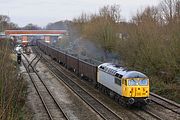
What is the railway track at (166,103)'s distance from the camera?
2309 centimetres

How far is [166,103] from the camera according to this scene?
990 inches

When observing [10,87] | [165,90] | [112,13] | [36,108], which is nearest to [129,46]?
[165,90]

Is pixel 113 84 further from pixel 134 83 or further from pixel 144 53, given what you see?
pixel 144 53

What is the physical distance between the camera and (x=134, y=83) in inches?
917

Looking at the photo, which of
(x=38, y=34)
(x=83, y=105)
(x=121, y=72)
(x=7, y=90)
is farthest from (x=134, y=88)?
(x=38, y=34)

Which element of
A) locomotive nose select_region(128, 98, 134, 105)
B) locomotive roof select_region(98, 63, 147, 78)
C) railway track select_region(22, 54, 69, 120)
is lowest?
railway track select_region(22, 54, 69, 120)

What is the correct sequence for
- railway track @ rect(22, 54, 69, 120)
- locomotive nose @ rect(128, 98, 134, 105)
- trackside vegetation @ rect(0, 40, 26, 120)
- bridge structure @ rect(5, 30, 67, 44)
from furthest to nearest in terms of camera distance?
bridge structure @ rect(5, 30, 67, 44) → locomotive nose @ rect(128, 98, 134, 105) → railway track @ rect(22, 54, 69, 120) → trackside vegetation @ rect(0, 40, 26, 120)

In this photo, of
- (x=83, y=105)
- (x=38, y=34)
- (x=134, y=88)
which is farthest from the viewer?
(x=38, y=34)

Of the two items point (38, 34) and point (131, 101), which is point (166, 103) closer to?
point (131, 101)

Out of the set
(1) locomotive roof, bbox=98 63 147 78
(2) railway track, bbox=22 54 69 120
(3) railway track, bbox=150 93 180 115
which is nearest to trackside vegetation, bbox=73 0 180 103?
(3) railway track, bbox=150 93 180 115

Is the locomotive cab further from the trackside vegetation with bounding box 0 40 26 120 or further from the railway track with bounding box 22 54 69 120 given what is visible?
the trackside vegetation with bounding box 0 40 26 120

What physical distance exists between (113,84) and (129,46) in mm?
15335

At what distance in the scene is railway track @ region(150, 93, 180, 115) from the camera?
2309 cm

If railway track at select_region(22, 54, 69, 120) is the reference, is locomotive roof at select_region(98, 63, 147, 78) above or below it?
above
